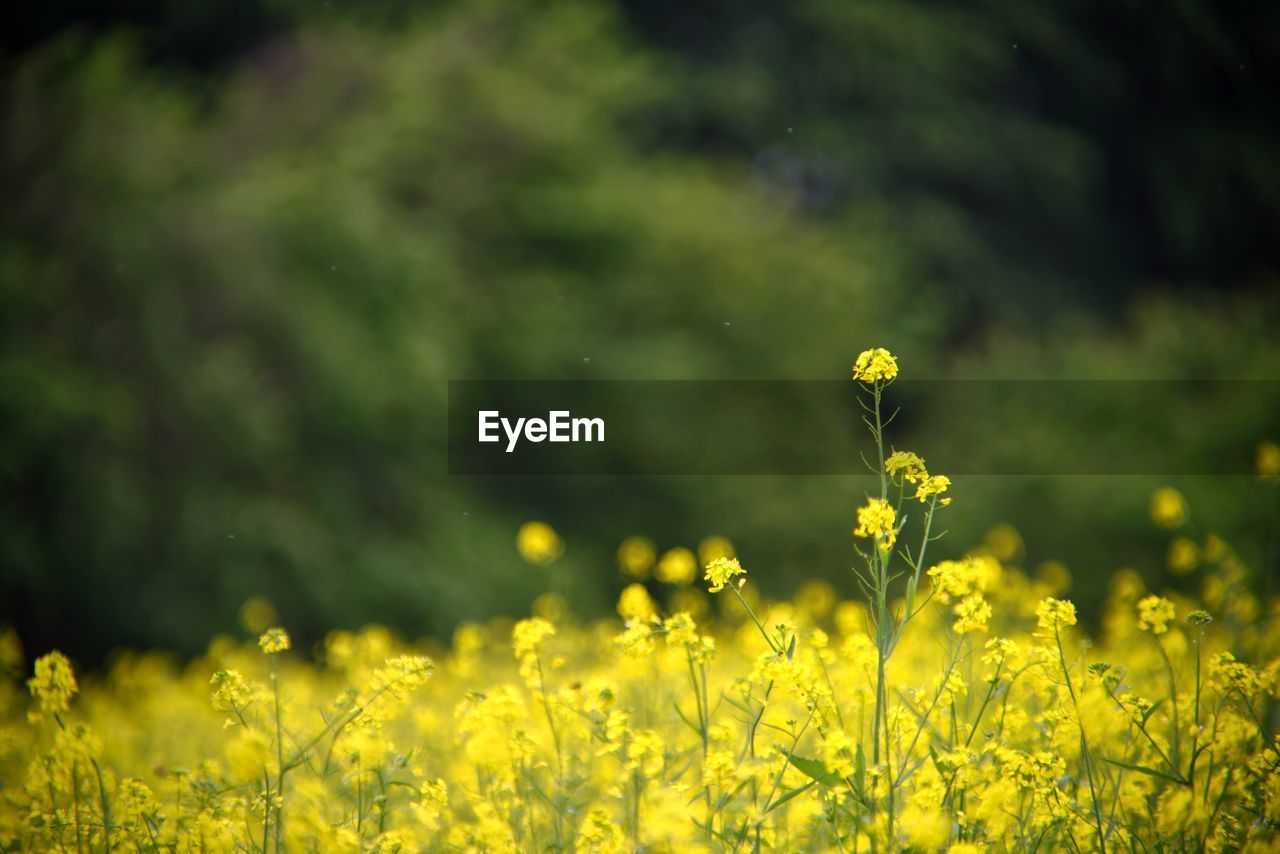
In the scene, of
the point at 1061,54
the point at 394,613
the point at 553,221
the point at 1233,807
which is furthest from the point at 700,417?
the point at 1233,807

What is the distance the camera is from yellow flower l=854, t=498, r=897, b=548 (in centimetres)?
198

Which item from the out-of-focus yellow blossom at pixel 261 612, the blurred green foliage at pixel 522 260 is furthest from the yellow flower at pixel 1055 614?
the out-of-focus yellow blossom at pixel 261 612

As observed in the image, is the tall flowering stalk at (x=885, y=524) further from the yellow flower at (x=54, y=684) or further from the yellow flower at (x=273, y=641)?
the yellow flower at (x=54, y=684)

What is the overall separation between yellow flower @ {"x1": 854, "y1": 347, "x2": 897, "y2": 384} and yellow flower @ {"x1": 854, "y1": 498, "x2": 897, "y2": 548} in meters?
0.22

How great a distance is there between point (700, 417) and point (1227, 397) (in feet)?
15.2

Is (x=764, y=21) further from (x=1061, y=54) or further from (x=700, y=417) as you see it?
(x=700, y=417)

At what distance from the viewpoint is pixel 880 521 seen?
78.6 inches

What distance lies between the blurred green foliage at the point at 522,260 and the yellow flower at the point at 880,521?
6.19 ft

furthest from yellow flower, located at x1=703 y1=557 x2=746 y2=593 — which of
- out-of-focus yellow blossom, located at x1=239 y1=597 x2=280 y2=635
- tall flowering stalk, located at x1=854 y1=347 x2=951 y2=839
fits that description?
out-of-focus yellow blossom, located at x1=239 y1=597 x2=280 y2=635

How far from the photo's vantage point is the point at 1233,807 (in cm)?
229

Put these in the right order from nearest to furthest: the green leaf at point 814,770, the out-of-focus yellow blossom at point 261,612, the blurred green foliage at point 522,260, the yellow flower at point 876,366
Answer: the green leaf at point 814,770, the yellow flower at point 876,366, the out-of-focus yellow blossom at point 261,612, the blurred green foliage at point 522,260

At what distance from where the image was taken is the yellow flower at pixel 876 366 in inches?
81.1

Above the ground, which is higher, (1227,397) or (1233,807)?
(1227,397)

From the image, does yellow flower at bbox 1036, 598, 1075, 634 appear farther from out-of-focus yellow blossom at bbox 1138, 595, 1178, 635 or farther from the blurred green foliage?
the blurred green foliage
